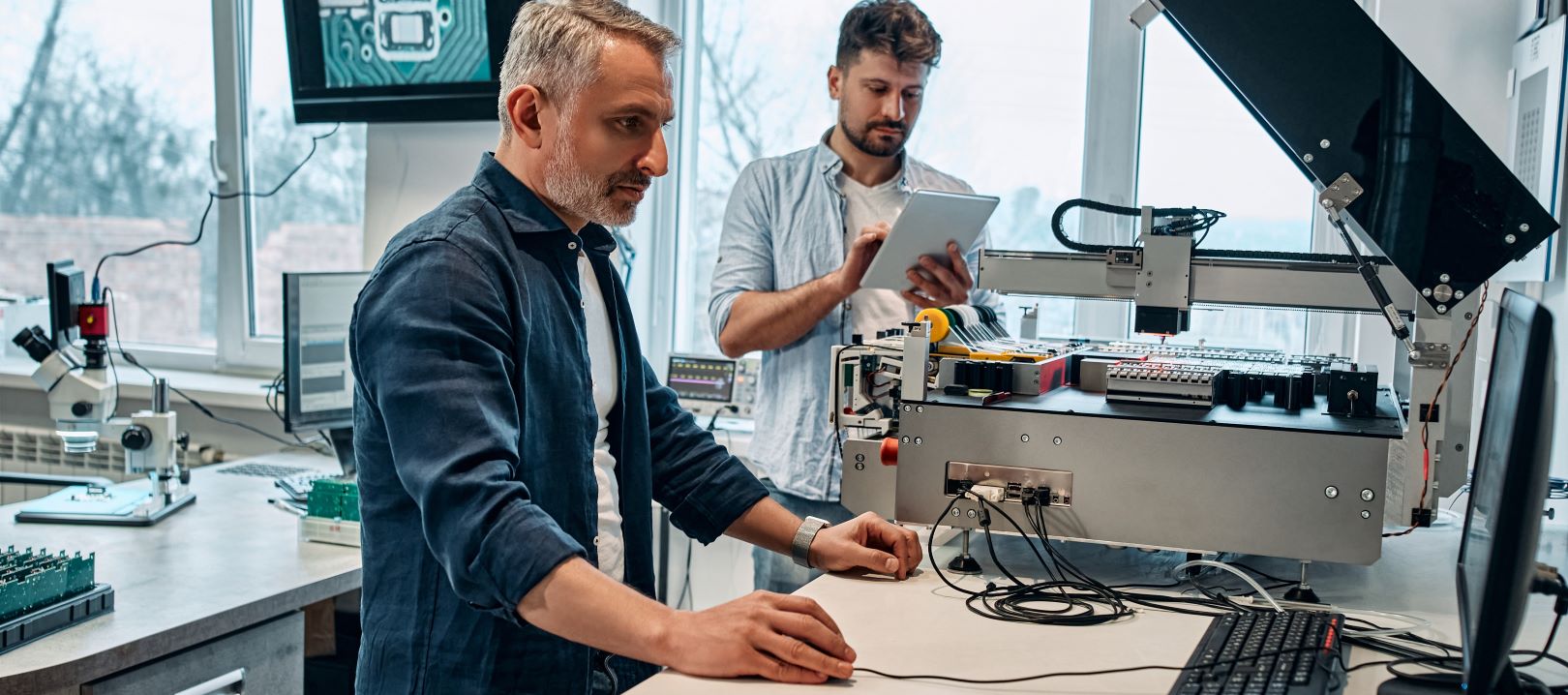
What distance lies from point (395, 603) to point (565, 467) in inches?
9.0

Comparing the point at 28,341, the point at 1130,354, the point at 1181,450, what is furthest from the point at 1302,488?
the point at 28,341

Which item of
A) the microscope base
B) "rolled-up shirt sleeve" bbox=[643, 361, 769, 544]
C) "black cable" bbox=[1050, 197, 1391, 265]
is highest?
"black cable" bbox=[1050, 197, 1391, 265]

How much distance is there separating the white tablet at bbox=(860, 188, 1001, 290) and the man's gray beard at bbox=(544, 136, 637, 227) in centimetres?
64

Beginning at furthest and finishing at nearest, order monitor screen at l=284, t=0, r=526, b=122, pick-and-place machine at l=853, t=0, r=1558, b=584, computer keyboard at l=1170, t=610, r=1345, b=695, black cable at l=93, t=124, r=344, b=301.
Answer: black cable at l=93, t=124, r=344, b=301 < monitor screen at l=284, t=0, r=526, b=122 < pick-and-place machine at l=853, t=0, r=1558, b=584 < computer keyboard at l=1170, t=610, r=1345, b=695

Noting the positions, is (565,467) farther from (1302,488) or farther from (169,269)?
(169,269)

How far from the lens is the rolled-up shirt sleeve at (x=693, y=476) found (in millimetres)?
1621

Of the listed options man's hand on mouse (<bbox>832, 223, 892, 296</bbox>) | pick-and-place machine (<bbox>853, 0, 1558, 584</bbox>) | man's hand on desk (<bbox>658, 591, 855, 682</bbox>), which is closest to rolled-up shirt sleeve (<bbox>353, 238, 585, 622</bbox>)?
man's hand on desk (<bbox>658, 591, 855, 682</bbox>)

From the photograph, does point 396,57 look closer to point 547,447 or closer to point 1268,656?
point 547,447

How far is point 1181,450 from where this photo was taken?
1492mm

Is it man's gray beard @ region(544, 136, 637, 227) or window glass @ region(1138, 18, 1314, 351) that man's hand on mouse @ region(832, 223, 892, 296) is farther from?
window glass @ region(1138, 18, 1314, 351)

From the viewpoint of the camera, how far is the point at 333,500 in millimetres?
2291

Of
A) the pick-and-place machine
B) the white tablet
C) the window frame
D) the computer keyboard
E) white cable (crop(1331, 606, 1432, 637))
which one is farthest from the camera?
the window frame

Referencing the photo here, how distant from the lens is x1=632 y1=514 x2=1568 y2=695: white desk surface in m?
1.18

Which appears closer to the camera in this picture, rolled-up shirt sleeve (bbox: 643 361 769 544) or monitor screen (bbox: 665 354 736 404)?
rolled-up shirt sleeve (bbox: 643 361 769 544)
